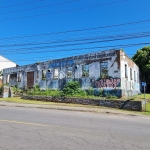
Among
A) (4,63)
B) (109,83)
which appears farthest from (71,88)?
(4,63)

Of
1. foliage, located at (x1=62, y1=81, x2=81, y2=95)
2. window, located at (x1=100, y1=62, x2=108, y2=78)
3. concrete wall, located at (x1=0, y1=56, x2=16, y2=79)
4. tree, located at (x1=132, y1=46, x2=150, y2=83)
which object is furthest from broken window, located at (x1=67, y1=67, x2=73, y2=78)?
concrete wall, located at (x1=0, y1=56, x2=16, y2=79)

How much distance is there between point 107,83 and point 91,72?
2.64 meters

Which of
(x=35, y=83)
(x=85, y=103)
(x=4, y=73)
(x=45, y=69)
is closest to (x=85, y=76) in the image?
(x=85, y=103)

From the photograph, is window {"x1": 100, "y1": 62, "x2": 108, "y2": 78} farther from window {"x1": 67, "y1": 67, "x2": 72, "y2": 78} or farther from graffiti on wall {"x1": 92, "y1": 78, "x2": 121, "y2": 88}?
window {"x1": 67, "y1": 67, "x2": 72, "y2": 78}

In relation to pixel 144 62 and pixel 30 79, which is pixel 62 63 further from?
pixel 144 62

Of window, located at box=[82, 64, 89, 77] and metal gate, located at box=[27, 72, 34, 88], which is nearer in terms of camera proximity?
window, located at box=[82, 64, 89, 77]

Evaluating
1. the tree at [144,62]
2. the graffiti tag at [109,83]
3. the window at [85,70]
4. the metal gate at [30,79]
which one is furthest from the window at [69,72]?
the tree at [144,62]

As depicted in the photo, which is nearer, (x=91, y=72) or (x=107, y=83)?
(x=107, y=83)

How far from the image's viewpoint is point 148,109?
19.5 meters

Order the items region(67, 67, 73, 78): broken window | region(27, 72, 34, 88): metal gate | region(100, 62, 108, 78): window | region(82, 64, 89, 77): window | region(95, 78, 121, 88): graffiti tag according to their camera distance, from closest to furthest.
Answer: region(95, 78, 121, 88): graffiti tag
region(100, 62, 108, 78): window
region(82, 64, 89, 77): window
region(67, 67, 73, 78): broken window
region(27, 72, 34, 88): metal gate

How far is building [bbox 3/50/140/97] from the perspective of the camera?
24.5m

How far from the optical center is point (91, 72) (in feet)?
87.1

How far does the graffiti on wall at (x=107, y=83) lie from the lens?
2422 cm

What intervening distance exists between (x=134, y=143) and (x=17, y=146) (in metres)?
3.53
